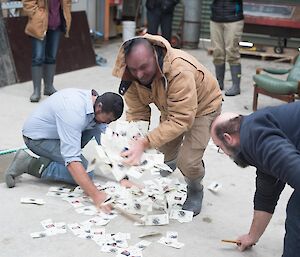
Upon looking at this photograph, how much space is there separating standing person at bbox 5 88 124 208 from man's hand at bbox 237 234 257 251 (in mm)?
861

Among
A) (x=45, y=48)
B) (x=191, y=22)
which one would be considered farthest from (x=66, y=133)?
(x=191, y=22)

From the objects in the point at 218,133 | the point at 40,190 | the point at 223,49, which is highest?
the point at 218,133

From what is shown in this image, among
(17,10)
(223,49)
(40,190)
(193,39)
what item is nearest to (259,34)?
(193,39)

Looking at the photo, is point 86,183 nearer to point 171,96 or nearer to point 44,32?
point 171,96

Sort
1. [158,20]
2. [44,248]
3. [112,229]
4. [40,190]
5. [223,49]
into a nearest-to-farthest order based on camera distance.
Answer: [44,248]
[112,229]
[40,190]
[223,49]
[158,20]

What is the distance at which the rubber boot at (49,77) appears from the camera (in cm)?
556

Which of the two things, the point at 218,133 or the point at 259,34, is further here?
the point at 259,34

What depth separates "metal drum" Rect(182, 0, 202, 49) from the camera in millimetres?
9031

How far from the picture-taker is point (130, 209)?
3.15 meters

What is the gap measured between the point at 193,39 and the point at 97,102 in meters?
6.34

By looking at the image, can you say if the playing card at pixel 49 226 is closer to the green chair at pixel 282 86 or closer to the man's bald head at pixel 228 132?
the man's bald head at pixel 228 132

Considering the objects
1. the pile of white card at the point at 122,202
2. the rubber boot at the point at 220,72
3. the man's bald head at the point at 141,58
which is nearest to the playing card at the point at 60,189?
Result: the pile of white card at the point at 122,202

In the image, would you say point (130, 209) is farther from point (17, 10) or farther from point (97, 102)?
point (17, 10)

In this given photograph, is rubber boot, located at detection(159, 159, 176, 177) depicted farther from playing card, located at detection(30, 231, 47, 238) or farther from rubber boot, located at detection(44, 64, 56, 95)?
rubber boot, located at detection(44, 64, 56, 95)
